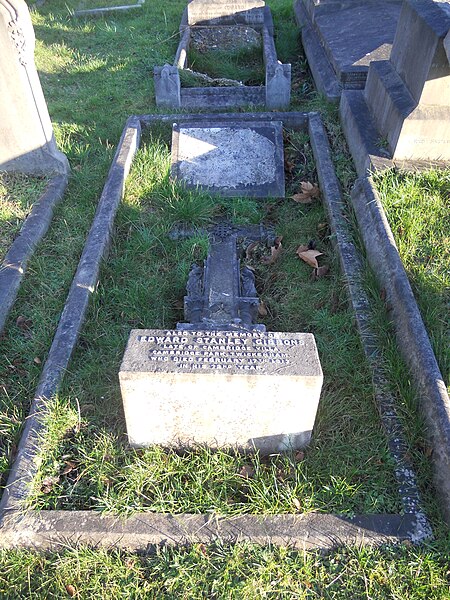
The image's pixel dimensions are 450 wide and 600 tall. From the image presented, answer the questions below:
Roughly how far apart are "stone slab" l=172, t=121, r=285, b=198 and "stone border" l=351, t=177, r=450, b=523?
2.87ft

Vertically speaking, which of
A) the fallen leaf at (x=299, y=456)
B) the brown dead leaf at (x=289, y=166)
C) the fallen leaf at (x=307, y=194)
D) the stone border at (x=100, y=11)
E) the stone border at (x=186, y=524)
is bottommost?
the stone border at (x=100, y=11)

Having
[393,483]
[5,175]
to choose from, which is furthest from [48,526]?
[5,175]

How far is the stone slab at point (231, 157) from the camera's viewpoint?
4.25m

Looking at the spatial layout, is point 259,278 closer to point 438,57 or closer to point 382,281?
point 382,281

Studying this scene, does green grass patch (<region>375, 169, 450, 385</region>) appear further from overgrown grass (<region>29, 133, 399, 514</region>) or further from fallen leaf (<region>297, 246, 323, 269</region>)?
fallen leaf (<region>297, 246, 323, 269</region>)

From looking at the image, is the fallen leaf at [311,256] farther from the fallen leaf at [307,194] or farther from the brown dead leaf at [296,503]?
the brown dead leaf at [296,503]

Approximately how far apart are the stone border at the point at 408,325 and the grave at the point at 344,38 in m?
2.05

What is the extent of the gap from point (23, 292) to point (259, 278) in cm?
160

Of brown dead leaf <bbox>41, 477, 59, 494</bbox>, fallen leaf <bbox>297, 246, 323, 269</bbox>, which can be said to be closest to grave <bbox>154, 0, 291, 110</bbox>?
fallen leaf <bbox>297, 246, 323, 269</bbox>

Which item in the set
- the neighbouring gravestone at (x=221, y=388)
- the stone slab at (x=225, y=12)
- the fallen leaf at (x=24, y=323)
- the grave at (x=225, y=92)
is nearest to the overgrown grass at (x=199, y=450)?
the neighbouring gravestone at (x=221, y=388)

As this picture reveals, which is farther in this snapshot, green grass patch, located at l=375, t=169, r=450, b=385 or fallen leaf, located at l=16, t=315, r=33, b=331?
fallen leaf, located at l=16, t=315, r=33, b=331

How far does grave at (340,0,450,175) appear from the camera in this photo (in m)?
3.43

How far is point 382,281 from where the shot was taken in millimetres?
3051

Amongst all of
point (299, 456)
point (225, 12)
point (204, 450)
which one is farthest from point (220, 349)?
point (225, 12)
